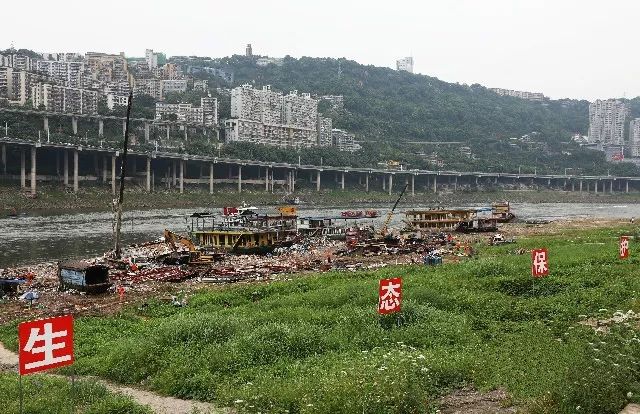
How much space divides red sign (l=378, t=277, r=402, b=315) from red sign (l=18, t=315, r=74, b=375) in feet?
28.8

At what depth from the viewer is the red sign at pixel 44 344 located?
10594 mm

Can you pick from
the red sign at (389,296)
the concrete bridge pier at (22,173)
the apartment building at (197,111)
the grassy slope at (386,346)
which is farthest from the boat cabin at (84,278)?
the apartment building at (197,111)

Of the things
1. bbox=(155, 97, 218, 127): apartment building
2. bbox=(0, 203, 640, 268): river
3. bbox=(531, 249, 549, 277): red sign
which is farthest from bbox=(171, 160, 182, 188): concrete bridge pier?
bbox=(531, 249, 549, 277): red sign

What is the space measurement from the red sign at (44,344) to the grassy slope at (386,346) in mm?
3498

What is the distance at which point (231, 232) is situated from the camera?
162ft

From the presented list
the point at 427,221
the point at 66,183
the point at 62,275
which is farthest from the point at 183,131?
the point at 62,275

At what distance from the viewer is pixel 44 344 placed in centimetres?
1099

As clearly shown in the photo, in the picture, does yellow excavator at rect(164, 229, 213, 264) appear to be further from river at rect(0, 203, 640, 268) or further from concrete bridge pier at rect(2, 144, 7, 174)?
concrete bridge pier at rect(2, 144, 7, 174)

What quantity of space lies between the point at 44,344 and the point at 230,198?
115 metres

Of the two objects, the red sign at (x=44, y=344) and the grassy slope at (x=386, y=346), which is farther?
the grassy slope at (x=386, y=346)

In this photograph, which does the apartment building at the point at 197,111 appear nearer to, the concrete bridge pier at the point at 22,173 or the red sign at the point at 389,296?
the concrete bridge pier at the point at 22,173

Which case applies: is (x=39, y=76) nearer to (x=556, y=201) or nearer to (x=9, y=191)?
(x=9, y=191)

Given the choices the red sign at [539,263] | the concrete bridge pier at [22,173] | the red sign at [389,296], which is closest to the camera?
the red sign at [389,296]

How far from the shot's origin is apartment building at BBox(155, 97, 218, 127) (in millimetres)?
174500
